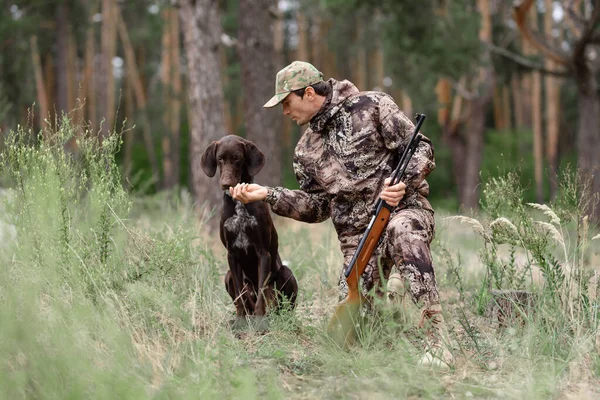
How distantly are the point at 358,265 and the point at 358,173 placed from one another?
683mm

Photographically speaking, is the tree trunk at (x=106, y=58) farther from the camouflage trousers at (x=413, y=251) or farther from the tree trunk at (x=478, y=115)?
the camouflage trousers at (x=413, y=251)

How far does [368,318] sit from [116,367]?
5.60 feet

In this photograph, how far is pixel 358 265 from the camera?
442 cm

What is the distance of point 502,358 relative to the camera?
160 inches

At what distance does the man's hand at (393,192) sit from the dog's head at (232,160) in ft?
2.97

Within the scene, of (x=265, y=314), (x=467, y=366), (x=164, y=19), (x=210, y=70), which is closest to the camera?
(x=467, y=366)

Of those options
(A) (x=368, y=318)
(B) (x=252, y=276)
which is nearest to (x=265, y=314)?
(B) (x=252, y=276)

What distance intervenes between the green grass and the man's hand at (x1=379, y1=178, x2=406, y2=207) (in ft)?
2.30

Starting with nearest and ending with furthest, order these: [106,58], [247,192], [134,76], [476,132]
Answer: [247,192]
[476,132]
[106,58]
[134,76]

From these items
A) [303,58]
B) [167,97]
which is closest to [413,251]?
[167,97]

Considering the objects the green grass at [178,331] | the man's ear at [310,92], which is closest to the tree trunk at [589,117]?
the green grass at [178,331]

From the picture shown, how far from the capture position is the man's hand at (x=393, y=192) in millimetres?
4301

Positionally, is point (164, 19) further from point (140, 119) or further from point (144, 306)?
point (144, 306)

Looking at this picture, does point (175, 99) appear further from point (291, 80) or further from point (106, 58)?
point (291, 80)
